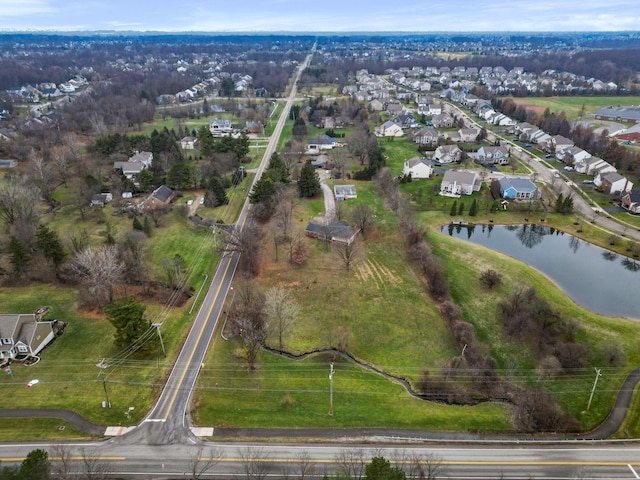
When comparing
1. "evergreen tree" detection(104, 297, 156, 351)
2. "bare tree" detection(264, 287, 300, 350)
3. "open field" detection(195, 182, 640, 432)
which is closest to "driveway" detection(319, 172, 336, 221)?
"open field" detection(195, 182, 640, 432)

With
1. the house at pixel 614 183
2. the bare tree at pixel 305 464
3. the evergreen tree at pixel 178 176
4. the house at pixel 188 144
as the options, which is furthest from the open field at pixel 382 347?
the house at pixel 188 144

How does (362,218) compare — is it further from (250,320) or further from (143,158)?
(143,158)

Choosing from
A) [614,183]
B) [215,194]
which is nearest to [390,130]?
[614,183]

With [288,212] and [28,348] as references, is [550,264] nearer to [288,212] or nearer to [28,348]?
[288,212]

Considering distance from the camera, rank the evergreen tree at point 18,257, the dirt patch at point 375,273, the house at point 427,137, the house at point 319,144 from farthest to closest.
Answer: the house at point 427,137
the house at point 319,144
the dirt patch at point 375,273
the evergreen tree at point 18,257

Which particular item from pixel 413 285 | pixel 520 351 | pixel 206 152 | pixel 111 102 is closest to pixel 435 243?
pixel 413 285

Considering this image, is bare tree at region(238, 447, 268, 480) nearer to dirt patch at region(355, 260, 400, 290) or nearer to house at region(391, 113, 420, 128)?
dirt patch at region(355, 260, 400, 290)

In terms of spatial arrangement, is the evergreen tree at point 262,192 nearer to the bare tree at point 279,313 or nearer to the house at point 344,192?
the house at point 344,192
